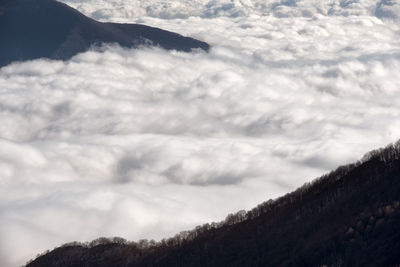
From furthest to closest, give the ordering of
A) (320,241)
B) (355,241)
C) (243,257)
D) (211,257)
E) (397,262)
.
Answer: (211,257) → (243,257) → (320,241) → (355,241) → (397,262)

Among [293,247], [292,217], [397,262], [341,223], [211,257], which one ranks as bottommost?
[211,257]

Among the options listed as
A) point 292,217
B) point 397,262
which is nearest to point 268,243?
point 292,217

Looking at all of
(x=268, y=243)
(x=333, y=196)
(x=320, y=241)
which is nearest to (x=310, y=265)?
(x=320, y=241)

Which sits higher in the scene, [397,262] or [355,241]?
[397,262]

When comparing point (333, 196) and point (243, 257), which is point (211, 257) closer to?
point (243, 257)

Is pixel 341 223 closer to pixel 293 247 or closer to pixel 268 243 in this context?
pixel 293 247

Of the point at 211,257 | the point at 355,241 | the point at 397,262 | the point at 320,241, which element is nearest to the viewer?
the point at 397,262

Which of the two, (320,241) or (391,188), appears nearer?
(320,241)

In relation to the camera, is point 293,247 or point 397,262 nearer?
point 397,262

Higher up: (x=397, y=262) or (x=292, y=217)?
(x=397, y=262)
